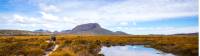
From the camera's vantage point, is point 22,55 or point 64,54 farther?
point 22,55

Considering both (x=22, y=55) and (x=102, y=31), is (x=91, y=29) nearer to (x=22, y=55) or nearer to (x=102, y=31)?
(x=102, y=31)

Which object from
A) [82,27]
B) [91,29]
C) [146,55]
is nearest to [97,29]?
[91,29]

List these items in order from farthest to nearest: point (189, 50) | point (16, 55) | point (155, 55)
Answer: point (155, 55) < point (189, 50) < point (16, 55)

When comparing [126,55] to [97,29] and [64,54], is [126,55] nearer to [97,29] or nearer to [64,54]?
[64,54]

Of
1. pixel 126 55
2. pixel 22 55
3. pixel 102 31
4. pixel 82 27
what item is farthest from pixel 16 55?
pixel 82 27

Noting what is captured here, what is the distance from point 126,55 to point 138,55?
685 mm

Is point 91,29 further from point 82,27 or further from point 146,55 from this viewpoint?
point 146,55

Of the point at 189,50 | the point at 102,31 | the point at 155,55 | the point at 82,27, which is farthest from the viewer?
the point at 82,27

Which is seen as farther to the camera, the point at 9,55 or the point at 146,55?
the point at 146,55

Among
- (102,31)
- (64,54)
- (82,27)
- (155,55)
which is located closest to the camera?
(64,54)

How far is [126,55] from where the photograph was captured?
1812 centimetres

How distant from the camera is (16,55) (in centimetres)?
1202

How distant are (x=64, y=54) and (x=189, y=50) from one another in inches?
306

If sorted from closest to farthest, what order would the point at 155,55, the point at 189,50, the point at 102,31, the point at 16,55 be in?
the point at 16,55
the point at 189,50
the point at 155,55
the point at 102,31
